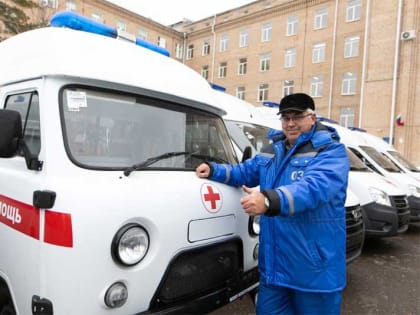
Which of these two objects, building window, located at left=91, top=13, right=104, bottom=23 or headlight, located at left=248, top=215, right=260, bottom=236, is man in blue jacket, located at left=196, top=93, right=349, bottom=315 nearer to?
headlight, located at left=248, top=215, right=260, bottom=236

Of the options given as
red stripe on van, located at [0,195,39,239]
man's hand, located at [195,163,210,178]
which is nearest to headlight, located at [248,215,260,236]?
man's hand, located at [195,163,210,178]

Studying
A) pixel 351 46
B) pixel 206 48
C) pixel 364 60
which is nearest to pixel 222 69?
pixel 206 48

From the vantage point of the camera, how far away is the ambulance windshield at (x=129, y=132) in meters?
2.13

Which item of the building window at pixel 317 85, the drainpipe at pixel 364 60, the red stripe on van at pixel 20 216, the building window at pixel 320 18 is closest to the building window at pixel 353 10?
the drainpipe at pixel 364 60

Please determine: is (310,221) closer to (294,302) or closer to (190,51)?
(294,302)

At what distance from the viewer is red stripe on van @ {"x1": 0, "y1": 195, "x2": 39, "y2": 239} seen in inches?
77.5

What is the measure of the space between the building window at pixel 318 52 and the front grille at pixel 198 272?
89.4ft

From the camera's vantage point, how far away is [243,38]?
32406 mm

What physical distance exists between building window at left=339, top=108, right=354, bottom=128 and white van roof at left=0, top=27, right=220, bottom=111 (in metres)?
25.0

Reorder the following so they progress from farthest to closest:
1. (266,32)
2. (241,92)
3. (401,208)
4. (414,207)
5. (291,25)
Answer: (241,92) → (266,32) → (291,25) → (414,207) → (401,208)

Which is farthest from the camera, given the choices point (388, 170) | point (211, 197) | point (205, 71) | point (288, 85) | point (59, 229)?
point (205, 71)

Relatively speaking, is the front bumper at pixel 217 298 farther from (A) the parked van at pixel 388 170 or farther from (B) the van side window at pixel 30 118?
(A) the parked van at pixel 388 170

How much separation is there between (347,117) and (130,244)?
2630cm

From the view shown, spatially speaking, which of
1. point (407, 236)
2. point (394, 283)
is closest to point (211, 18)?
point (407, 236)
